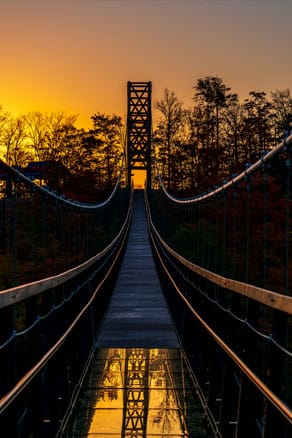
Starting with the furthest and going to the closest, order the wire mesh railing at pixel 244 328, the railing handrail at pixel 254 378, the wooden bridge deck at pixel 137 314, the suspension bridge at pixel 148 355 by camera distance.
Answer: the wooden bridge deck at pixel 137 314 < the suspension bridge at pixel 148 355 < the wire mesh railing at pixel 244 328 < the railing handrail at pixel 254 378

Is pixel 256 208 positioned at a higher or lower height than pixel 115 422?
higher

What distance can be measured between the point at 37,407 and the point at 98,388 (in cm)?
308

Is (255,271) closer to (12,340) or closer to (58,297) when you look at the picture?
(58,297)

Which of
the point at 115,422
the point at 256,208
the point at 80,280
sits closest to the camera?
the point at 115,422

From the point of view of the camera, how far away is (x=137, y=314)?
14.8 m

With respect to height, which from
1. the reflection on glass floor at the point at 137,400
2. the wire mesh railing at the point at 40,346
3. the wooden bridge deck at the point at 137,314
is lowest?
the wooden bridge deck at the point at 137,314

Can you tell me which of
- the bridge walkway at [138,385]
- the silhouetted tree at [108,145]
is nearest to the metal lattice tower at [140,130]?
the silhouetted tree at [108,145]

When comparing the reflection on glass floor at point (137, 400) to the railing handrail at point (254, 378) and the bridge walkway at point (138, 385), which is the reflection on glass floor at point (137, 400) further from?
the railing handrail at point (254, 378)

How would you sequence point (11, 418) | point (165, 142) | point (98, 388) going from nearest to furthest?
point (11, 418), point (98, 388), point (165, 142)

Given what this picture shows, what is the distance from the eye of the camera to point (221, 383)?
640 cm

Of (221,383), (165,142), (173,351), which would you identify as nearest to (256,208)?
(173,351)

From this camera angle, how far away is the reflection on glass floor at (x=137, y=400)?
6742 millimetres

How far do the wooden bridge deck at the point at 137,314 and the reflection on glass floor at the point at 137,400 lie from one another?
43.1 inches

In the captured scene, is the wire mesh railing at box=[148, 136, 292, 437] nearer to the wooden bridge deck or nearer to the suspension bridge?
the suspension bridge
